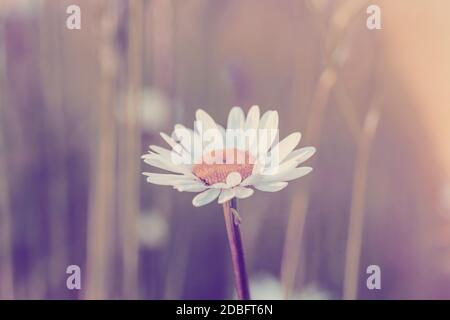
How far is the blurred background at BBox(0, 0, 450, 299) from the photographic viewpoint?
23.7 inches

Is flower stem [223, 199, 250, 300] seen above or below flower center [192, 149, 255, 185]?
below

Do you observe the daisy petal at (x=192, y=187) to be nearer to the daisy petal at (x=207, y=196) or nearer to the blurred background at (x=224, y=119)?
the daisy petal at (x=207, y=196)

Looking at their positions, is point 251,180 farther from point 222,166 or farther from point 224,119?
point 224,119

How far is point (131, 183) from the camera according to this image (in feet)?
1.99

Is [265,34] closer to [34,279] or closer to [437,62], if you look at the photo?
[437,62]

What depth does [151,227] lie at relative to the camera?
614 mm

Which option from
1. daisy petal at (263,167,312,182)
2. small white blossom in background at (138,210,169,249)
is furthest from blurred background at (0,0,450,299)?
daisy petal at (263,167,312,182)

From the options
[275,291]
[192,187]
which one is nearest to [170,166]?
[192,187]

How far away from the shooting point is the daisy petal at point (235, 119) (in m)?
0.58

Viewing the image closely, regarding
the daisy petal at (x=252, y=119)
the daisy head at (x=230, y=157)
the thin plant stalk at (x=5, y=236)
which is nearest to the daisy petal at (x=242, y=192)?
the daisy head at (x=230, y=157)

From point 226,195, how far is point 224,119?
16cm

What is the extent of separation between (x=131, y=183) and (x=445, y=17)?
393 mm

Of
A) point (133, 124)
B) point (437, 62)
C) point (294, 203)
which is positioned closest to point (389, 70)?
point (437, 62)

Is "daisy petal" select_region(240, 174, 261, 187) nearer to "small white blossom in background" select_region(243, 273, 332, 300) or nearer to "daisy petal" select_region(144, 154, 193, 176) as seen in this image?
"daisy petal" select_region(144, 154, 193, 176)
